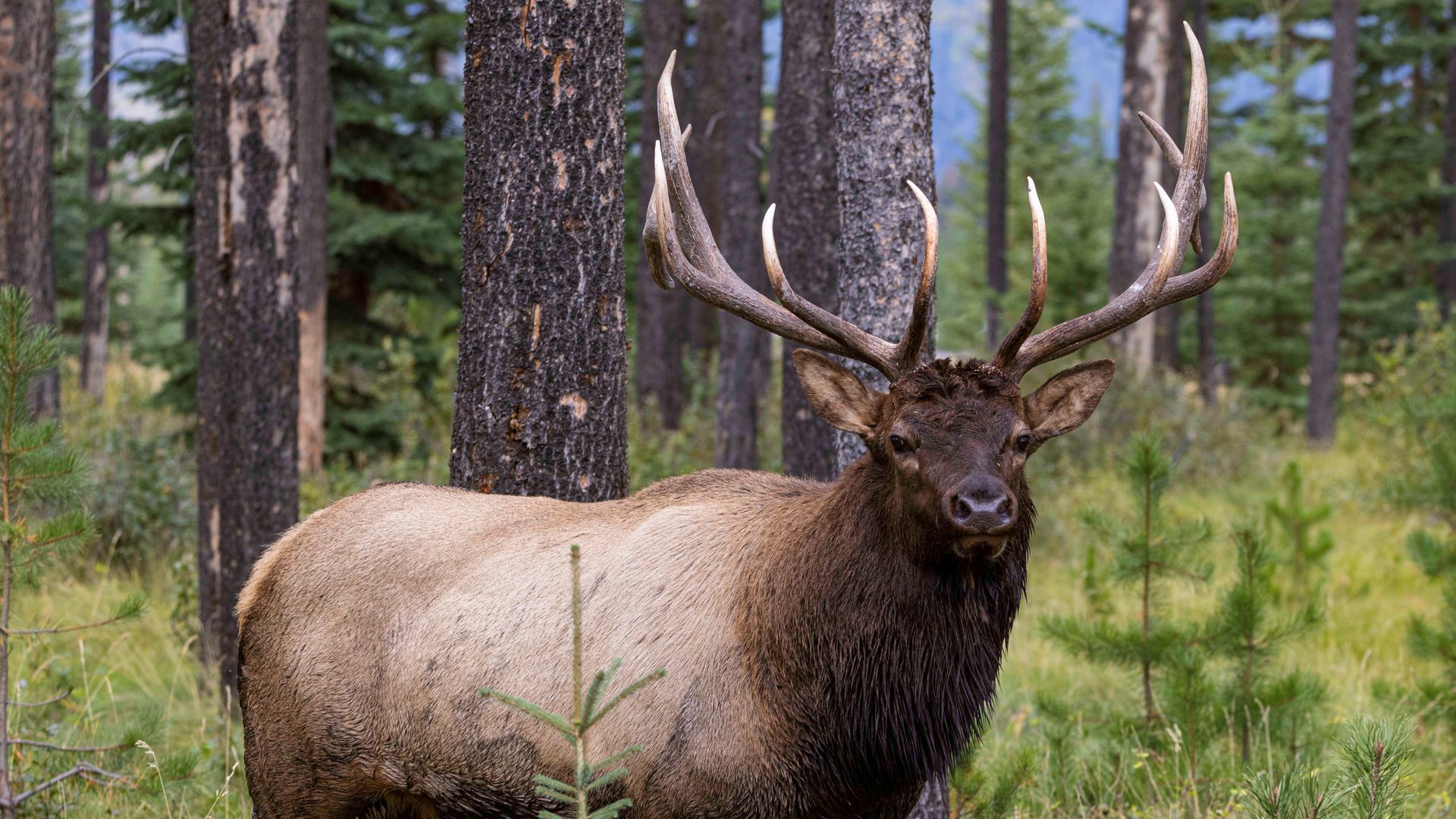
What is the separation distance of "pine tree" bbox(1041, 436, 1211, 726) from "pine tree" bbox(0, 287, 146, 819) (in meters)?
4.40

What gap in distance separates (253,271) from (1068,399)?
195 inches

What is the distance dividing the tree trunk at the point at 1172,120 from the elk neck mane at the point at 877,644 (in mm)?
14234

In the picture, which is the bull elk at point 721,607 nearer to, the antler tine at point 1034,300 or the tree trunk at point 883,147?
the antler tine at point 1034,300

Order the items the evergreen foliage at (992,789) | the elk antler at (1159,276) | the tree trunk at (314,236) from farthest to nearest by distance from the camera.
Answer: the tree trunk at (314,236)
the evergreen foliage at (992,789)
the elk antler at (1159,276)

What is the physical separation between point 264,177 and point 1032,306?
16.7ft

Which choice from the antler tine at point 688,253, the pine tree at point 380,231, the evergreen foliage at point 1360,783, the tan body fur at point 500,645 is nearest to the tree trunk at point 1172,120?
the pine tree at point 380,231

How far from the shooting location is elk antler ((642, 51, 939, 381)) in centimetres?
379

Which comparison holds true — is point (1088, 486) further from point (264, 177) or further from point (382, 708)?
point (382, 708)

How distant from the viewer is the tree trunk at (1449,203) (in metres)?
23.7

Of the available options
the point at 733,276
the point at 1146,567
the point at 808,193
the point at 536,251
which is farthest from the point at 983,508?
the point at 808,193

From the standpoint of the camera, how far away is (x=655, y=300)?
1866 centimetres

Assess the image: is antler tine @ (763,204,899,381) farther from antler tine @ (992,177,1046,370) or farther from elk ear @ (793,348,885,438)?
antler tine @ (992,177,1046,370)

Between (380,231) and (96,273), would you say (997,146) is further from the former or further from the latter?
(96,273)

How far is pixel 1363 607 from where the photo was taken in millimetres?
9039
